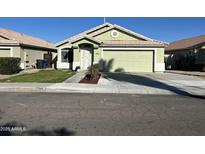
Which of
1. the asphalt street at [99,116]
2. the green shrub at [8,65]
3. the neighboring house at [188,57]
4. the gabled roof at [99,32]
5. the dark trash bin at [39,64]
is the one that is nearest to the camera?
the asphalt street at [99,116]

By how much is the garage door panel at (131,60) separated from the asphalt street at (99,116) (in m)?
15.9

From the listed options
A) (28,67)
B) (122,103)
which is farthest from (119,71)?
(122,103)

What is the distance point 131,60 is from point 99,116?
763 inches

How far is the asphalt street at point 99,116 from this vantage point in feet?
19.4

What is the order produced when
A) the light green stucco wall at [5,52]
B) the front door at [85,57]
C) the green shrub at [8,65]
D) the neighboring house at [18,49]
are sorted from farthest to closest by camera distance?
the front door at [85,57], the light green stucco wall at [5,52], the neighboring house at [18,49], the green shrub at [8,65]

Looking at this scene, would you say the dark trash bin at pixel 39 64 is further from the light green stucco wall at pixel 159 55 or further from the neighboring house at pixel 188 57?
the neighboring house at pixel 188 57

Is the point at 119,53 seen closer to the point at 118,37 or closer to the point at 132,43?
the point at 132,43

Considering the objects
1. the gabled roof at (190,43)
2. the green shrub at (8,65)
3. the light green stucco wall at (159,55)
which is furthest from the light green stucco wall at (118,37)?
the green shrub at (8,65)

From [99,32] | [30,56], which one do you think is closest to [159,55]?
[99,32]

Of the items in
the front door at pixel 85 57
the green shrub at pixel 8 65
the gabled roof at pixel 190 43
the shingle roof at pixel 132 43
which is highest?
the gabled roof at pixel 190 43

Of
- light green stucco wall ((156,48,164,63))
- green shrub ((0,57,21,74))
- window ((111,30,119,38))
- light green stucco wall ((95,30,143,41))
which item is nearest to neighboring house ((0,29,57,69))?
green shrub ((0,57,21,74))

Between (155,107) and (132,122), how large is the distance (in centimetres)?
233

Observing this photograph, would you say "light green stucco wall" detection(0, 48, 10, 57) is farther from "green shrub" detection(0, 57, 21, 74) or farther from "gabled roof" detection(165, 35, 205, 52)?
"gabled roof" detection(165, 35, 205, 52)
